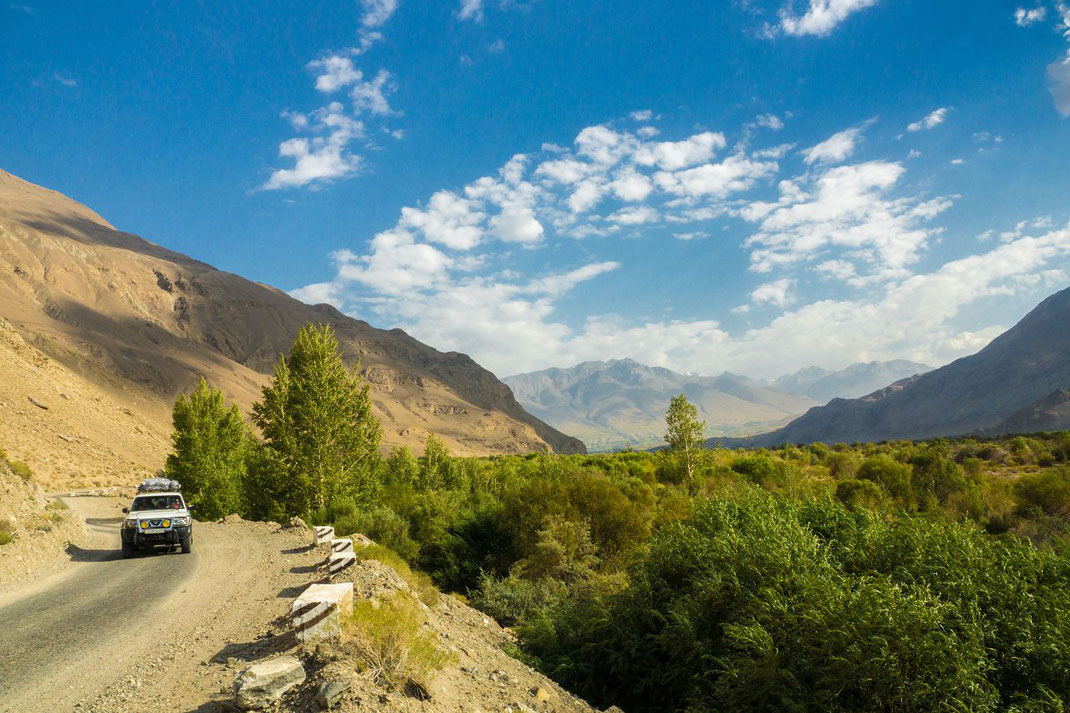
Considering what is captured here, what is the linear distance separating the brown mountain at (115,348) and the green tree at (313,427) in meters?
43.5

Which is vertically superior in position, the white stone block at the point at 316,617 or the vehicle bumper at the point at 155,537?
the white stone block at the point at 316,617

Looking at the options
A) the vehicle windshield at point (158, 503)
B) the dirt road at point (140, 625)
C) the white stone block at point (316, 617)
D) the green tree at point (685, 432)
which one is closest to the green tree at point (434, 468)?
the green tree at point (685, 432)

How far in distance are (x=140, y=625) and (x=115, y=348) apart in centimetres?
14745

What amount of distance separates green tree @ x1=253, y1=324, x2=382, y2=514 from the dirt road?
9.46 meters

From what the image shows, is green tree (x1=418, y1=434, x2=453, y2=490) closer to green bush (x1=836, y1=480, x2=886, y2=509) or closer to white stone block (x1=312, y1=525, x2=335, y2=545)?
white stone block (x1=312, y1=525, x2=335, y2=545)

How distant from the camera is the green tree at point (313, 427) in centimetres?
2831

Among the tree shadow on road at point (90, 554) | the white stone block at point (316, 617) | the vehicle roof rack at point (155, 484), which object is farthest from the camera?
the vehicle roof rack at point (155, 484)

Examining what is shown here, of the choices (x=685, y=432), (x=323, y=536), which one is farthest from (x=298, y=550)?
(x=685, y=432)

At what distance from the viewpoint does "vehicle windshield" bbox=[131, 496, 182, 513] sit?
62.1ft

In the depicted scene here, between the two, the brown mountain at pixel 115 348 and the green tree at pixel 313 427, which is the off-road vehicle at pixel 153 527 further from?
the brown mountain at pixel 115 348

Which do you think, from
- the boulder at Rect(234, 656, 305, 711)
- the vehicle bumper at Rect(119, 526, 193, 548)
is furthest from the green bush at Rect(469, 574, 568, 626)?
the boulder at Rect(234, 656, 305, 711)

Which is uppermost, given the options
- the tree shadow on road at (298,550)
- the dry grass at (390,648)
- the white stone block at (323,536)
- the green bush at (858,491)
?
the dry grass at (390,648)

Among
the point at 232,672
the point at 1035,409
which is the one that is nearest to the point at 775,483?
the point at 232,672

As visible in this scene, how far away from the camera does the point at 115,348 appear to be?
126 m
